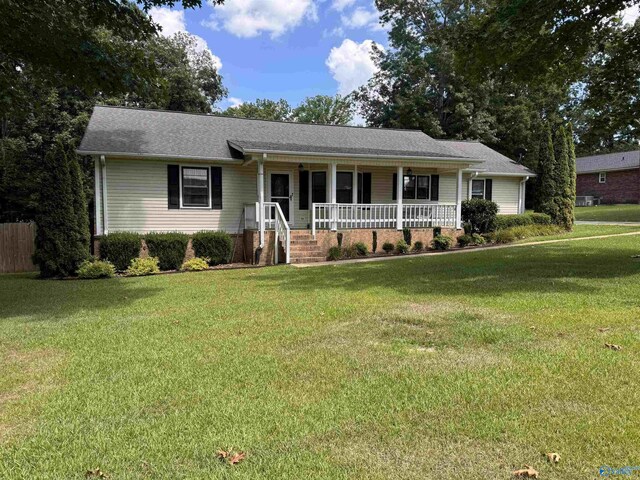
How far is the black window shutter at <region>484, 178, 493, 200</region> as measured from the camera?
21094mm

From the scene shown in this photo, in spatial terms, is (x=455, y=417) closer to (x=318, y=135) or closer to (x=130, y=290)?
(x=130, y=290)

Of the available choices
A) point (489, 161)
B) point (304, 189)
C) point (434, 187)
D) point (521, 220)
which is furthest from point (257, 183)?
point (489, 161)

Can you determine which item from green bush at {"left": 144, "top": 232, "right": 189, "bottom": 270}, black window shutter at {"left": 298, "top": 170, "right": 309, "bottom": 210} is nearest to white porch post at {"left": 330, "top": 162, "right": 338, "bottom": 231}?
black window shutter at {"left": 298, "top": 170, "right": 309, "bottom": 210}

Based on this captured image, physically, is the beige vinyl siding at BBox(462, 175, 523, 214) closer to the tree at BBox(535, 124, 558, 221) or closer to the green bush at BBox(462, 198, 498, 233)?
the tree at BBox(535, 124, 558, 221)

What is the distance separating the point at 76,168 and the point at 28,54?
13.0 ft

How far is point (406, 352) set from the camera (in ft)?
15.4

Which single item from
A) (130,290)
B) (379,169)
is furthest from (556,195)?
(130,290)

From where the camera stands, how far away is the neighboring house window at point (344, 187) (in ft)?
55.6

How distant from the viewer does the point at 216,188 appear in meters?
15.0

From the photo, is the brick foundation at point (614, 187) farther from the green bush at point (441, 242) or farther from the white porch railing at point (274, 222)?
the white porch railing at point (274, 222)

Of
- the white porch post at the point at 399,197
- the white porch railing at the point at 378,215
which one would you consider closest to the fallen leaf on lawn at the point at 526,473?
the white porch railing at the point at 378,215

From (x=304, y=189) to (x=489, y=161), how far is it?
10.6m

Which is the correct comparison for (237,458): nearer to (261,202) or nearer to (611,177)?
(261,202)

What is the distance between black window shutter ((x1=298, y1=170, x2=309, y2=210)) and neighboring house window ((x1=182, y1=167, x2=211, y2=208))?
11.4 feet
